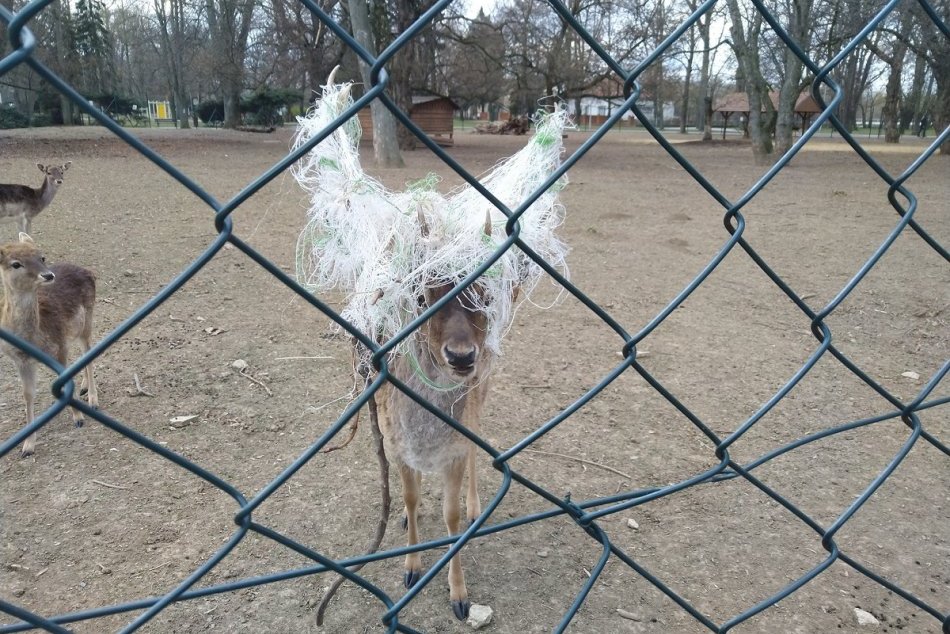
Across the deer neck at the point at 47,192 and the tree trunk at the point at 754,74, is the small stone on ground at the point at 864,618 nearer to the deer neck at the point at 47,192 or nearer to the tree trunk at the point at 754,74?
the deer neck at the point at 47,192

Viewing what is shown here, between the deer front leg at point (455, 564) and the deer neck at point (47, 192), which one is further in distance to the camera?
the deer neck at point (47, 192)

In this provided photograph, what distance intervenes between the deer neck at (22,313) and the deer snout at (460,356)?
130 inches

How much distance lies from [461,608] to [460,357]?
1.31 meters

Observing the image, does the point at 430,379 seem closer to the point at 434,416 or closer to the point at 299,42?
the point at 434,416

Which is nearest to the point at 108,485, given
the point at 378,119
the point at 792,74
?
the point at 378,119

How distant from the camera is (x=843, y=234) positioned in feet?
30.7

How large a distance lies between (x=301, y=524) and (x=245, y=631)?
709mm

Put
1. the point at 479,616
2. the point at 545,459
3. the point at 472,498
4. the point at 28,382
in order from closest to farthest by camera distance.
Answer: the point at 479,616
the point at 472,498
the point at 545,459
the point at 28,382

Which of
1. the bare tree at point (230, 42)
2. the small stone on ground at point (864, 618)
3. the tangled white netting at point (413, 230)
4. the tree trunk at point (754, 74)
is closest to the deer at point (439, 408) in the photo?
the tangled white netting at point (413, 230)

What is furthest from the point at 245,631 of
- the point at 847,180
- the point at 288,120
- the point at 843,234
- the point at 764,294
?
the point at 288,120

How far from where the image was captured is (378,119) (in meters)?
15.5

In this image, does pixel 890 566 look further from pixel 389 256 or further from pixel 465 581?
pixel 389 256

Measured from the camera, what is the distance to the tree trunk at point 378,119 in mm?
14055

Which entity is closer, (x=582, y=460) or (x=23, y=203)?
(x=582, y=460)
